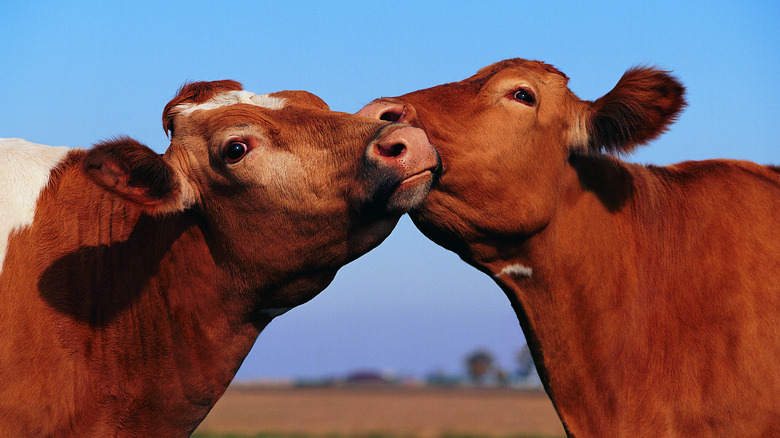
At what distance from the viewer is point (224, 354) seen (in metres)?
4.94

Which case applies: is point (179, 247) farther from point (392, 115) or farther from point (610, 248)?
point (610, 248)

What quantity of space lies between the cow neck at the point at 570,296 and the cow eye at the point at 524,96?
24.1 inches

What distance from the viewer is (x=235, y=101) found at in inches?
204

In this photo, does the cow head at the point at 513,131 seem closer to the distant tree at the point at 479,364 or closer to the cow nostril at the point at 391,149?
the cow nostril at the point at 391,149

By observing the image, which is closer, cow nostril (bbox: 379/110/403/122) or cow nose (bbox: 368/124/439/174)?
cow nose (bbox: 368/124/439/174)

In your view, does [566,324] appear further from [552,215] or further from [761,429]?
[761,429]

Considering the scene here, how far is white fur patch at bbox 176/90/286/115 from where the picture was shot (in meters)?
5.12

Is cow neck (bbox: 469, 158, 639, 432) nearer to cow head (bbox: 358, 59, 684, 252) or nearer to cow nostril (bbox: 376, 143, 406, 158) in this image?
cow head (bbox: 358, 59, 684, 252)

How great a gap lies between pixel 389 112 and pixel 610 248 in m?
1.93

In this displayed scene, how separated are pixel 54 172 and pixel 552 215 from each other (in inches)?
135

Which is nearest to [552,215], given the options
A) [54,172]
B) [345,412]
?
[54,172]

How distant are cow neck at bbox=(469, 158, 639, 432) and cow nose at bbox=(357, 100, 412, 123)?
106cm

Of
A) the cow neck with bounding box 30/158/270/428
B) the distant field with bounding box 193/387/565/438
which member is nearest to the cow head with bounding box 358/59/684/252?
the cow neck with bounding box 30/158/270/428

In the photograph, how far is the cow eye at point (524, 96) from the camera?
563 centimetres
